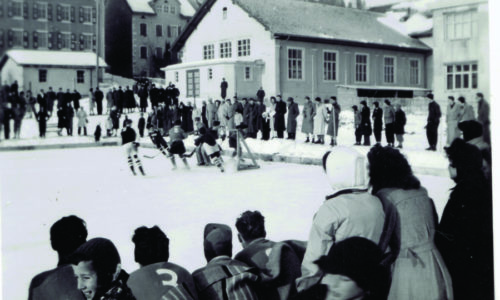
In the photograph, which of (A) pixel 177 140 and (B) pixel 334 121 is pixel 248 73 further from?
(A) pixel 177 140

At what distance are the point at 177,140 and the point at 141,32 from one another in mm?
1059

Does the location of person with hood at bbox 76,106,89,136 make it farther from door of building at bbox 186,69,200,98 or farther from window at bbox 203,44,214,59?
window at bbox 203,44,214,59

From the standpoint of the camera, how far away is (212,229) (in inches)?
66.6

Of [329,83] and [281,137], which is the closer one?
[329,83]

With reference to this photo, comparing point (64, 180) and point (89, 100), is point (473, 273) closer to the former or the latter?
point (89, 100)

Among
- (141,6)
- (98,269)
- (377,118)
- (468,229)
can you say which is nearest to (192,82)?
(141,6)

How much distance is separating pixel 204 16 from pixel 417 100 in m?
1.00

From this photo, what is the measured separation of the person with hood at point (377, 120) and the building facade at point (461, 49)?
25 centimetres

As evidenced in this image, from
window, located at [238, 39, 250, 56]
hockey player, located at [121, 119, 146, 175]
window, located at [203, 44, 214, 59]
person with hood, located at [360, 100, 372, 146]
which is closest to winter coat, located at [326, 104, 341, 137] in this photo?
person with hood, located at [360, 100, 372, 146]

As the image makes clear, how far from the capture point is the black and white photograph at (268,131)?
1523 millimetres

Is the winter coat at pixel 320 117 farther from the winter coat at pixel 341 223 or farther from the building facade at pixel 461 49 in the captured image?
the winter coat at pixel 341 223

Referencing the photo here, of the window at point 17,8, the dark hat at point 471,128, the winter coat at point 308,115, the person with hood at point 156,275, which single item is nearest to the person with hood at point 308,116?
the winter coat at point 308,115

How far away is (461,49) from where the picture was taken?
198 centimetres

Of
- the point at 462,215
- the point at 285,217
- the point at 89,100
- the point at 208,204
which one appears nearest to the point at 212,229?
the point at 89,100
